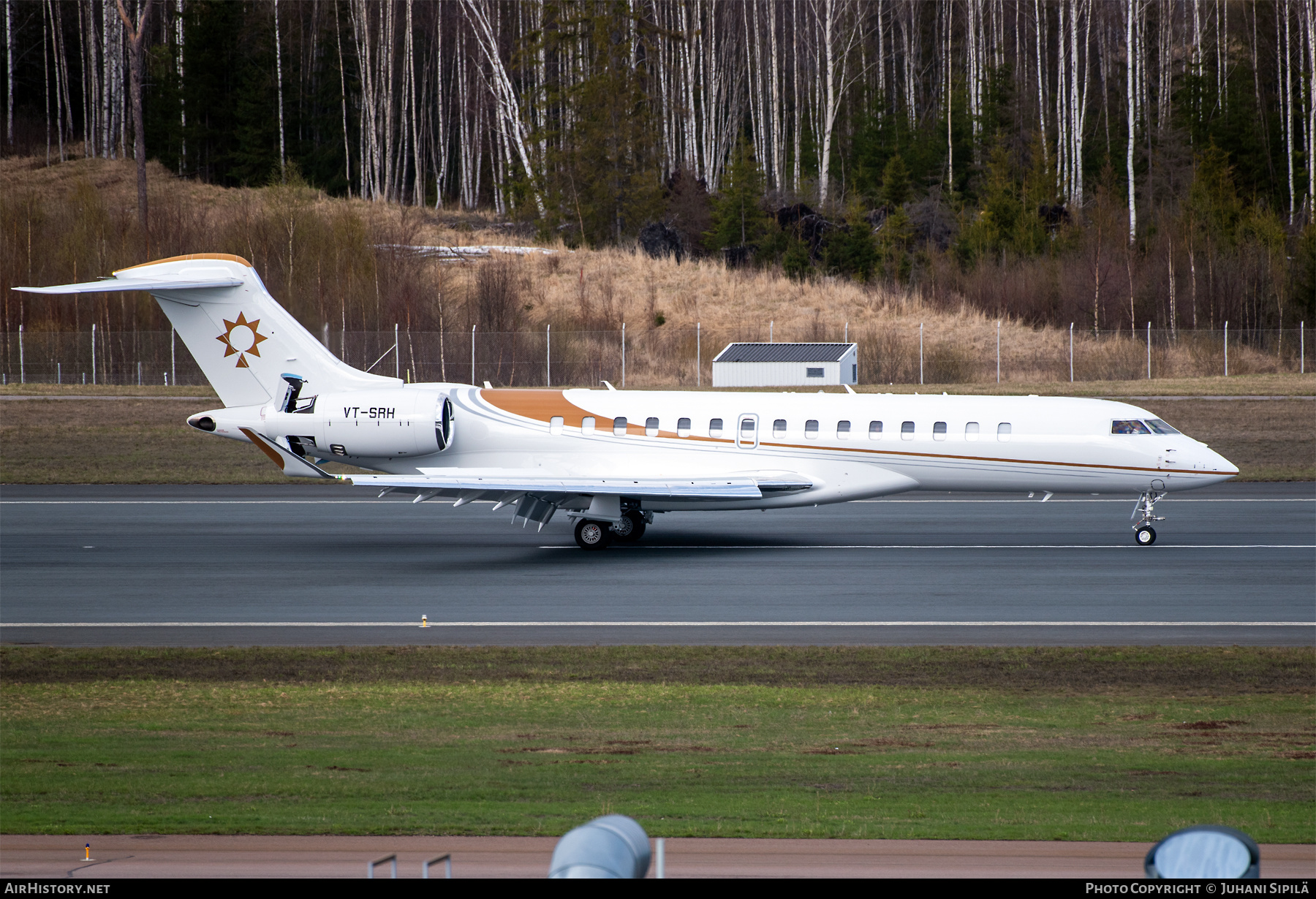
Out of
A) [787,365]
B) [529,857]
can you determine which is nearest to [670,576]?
[529,857]

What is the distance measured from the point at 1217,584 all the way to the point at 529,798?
13.0m

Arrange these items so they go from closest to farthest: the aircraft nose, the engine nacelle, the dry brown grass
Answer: the dry brown grass
the aircraft nose
the engine nacelle

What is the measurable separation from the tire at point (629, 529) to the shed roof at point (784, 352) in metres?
26.0

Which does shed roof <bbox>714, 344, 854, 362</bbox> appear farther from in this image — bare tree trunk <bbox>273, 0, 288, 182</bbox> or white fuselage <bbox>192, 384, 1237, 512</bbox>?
bare tree trunk <bbox>273, 0, 288, 182</bbox>

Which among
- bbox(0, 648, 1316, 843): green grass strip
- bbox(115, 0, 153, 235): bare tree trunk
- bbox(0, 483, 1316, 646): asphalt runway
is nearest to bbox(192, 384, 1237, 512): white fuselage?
bbox(0, 483, 1316, 646): asphalt runway

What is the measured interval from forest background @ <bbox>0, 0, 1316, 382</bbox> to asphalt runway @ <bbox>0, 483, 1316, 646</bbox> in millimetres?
33309

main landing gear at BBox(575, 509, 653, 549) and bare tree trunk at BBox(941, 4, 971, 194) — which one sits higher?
bare tree trunk at BBox(941, 4, 971, 194)

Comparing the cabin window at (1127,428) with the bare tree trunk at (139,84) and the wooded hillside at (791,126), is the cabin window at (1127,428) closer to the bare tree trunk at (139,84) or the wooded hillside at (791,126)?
the wooded hillside at (791,126)

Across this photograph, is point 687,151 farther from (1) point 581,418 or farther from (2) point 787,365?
(1) point 581,418

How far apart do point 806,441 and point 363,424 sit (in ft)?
25.1

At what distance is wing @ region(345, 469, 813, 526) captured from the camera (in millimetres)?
19906

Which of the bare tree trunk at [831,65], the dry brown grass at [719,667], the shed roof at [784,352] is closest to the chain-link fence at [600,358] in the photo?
the shed roof at [784,352]

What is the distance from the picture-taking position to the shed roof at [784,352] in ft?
156
